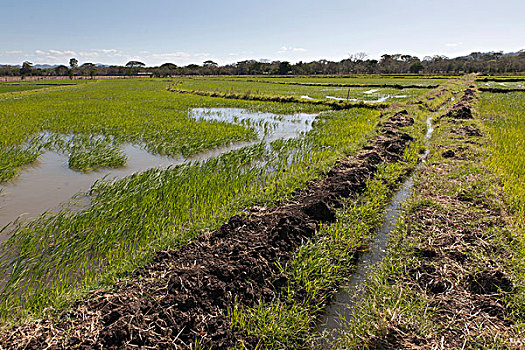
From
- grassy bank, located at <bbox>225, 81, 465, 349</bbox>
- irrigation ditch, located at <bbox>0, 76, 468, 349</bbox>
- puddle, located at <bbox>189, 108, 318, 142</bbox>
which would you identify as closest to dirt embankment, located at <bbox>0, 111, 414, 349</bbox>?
irrigation ditch, located at <bbox>0, 76, 468, 349</bbox>

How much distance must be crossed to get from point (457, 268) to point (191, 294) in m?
2.99

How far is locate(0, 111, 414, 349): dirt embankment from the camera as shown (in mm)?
2207

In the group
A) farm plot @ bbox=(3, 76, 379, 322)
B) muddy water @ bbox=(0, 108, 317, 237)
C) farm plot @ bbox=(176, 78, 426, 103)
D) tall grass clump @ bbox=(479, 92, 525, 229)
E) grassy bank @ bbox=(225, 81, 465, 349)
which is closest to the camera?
grassy bank @ bbox=(225, 81, 465, 349)

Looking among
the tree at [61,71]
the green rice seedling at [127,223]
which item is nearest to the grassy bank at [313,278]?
the green rice seedling at [127,223]

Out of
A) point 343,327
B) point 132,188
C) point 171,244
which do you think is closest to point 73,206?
point 132,188

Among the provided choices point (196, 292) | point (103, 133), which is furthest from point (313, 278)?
Result: point (103, 133)

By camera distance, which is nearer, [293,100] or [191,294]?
[191,294]

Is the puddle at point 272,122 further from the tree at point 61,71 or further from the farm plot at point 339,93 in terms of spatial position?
the tree at point 61,71

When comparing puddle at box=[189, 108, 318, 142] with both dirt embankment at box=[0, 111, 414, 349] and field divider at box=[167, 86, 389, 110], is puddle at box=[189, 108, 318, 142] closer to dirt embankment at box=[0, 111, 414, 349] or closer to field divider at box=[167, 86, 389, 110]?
field divider at box=[167, 86, 389, 110]

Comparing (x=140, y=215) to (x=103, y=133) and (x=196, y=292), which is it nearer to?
(x=196, y=292)

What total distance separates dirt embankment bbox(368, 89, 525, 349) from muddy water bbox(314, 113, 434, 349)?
0.35 m

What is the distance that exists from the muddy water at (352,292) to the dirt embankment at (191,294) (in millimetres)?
606

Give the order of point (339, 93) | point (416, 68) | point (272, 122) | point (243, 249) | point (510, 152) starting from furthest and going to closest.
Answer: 1. point (416, 68)
2. point (339, 93)
3. point (272, 122)
4. point (510, 152)
5. point (243, 249)

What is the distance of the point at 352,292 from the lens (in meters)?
3.17
